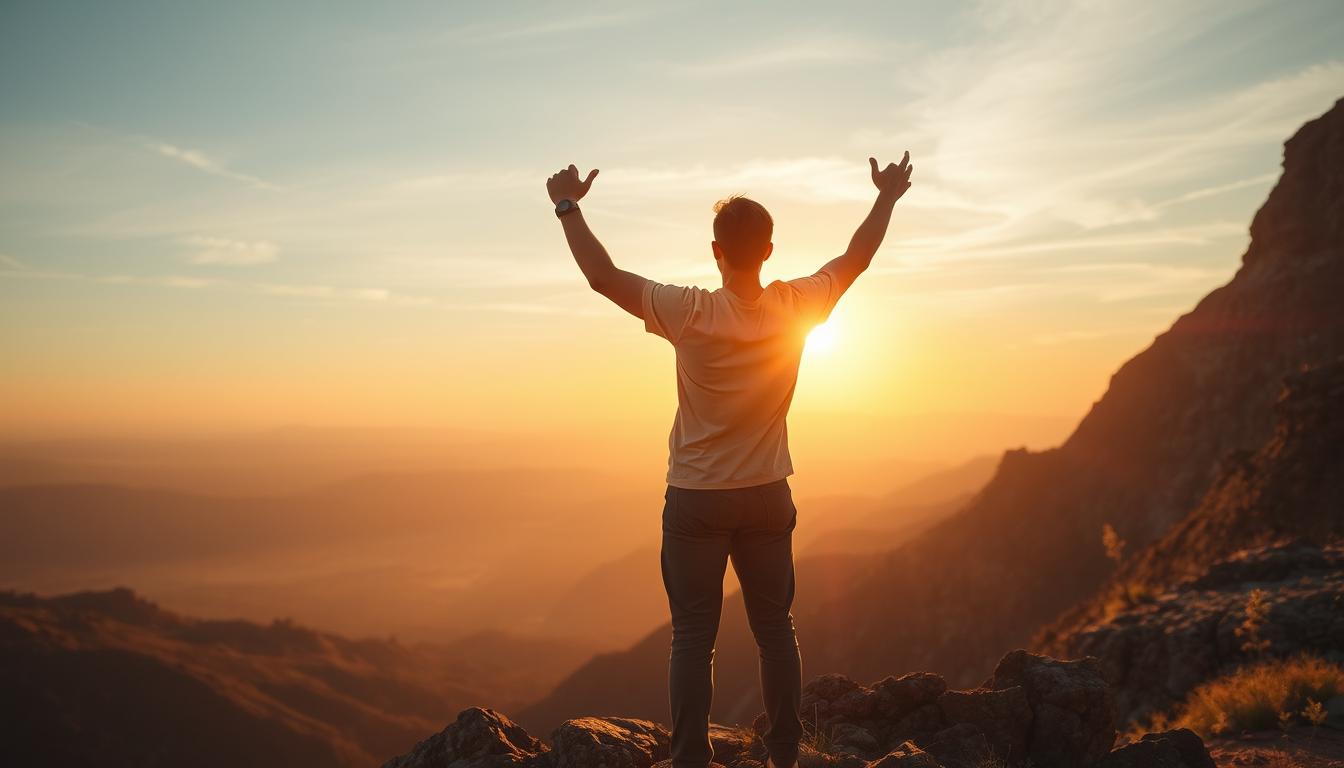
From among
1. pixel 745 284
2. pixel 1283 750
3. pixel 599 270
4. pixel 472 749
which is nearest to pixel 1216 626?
pixel 1283 750

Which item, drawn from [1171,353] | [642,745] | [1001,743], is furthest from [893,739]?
[1171,353]

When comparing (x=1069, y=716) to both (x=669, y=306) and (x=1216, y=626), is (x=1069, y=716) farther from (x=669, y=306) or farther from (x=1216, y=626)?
(x=1216, y=626)

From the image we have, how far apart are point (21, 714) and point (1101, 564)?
62.0 metres

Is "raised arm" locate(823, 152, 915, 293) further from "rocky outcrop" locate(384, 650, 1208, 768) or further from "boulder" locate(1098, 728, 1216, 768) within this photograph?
"boulder" locate(1098, 728, 1216, 768)

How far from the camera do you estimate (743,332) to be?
129 inches

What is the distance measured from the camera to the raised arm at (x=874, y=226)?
3.75 m

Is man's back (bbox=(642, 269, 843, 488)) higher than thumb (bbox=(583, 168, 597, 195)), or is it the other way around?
thumb (bbox=(583, 168, 597, 195))

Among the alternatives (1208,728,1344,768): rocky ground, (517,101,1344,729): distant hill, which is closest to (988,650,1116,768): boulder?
(1208,728,1344,768): rocky ground

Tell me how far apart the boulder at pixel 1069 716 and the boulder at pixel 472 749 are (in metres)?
3.31

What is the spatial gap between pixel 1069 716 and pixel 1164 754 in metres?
0.55

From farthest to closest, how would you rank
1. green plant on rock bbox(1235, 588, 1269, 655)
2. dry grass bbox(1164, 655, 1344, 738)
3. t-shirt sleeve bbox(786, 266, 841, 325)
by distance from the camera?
green plant on rock bbox(1235, 588, 1269, 655), dry grass bbox(1164, 655, 1344, 738), t-shirt sleeve bbox(786, 266, 841, 325)

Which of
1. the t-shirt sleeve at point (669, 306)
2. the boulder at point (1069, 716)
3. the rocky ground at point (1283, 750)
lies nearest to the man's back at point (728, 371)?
the t-shirt sleeve at point (669, 306)

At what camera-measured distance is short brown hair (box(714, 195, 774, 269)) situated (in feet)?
10.7

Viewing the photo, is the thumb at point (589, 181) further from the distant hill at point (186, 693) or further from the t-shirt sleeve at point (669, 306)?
the distant hill at point (186, 693)
